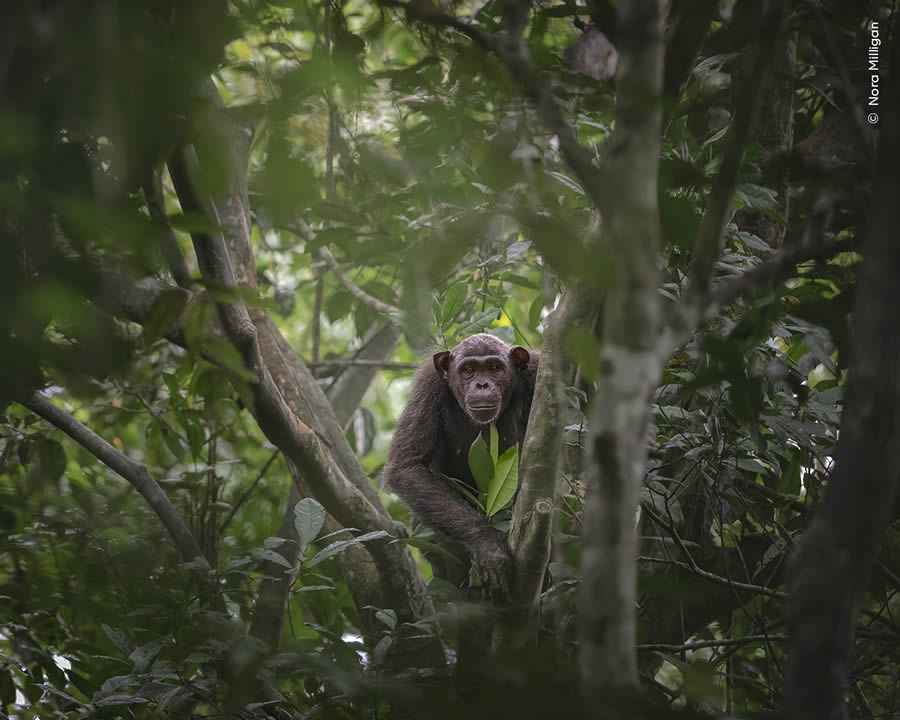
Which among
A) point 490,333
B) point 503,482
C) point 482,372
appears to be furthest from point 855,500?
point 482,372

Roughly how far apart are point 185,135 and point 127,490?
368 cm

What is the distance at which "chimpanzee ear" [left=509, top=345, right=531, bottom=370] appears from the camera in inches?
207

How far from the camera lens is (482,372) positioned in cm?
532

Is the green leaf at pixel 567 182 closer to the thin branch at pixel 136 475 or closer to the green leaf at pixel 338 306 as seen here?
the green leaf at pixel 338 306

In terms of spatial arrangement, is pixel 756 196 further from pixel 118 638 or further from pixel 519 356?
pixel 118 638

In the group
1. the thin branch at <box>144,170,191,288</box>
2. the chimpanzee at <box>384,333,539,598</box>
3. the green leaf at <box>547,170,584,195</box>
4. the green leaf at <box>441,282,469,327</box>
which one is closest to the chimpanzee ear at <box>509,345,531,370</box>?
the chimpanzee at <box>384,333,539,598</box>

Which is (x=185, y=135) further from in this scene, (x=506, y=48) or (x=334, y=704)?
(x=334, y=704)

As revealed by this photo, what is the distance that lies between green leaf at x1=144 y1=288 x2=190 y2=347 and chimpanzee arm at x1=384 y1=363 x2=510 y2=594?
1.89m

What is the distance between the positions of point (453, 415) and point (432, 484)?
2.60ft

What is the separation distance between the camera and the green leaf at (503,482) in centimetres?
316

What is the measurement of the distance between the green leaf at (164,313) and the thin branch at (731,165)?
116 cm

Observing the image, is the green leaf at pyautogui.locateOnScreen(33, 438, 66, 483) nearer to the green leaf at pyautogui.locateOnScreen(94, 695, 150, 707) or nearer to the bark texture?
the green leaf at pyautogui.locateOnScreen(94, 695, 150, 707)

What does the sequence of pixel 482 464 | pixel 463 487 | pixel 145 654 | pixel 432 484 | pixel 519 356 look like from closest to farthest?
pixel 145 654 → pixel 482 464 → pixel 463 487 → pixel 432 484 → pixel 519 356

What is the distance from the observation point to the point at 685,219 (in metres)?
1.91
